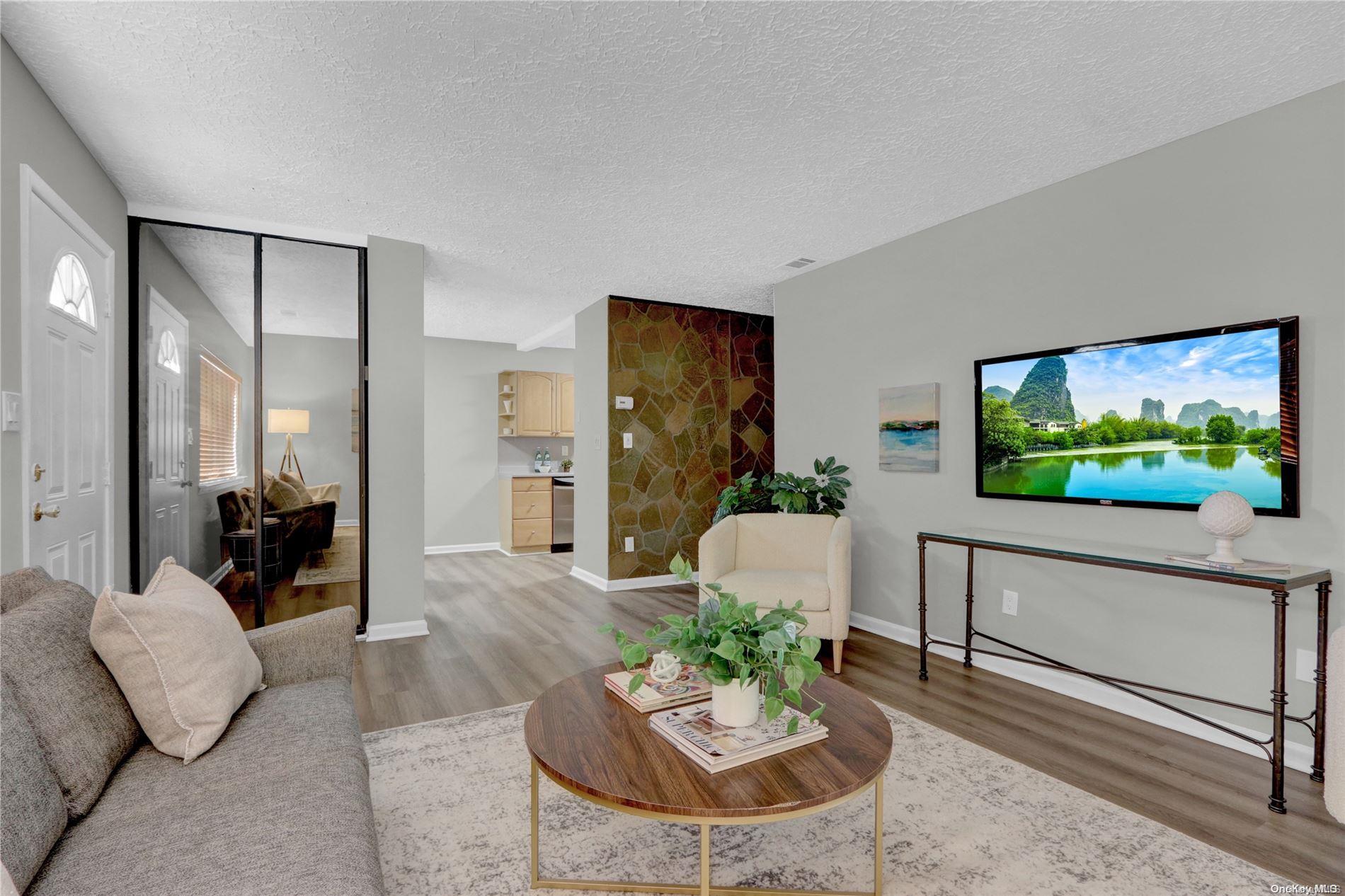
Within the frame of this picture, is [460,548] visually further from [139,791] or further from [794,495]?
[139,791]

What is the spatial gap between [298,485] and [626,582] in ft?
8.75

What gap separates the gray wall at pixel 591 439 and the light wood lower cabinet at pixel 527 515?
51.9 inches

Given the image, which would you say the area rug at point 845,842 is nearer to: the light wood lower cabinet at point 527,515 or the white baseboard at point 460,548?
the light wood lower cabinet at point 527,515

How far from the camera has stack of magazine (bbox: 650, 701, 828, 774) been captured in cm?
156

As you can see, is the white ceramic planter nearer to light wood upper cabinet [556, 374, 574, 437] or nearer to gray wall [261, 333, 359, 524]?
gray wall [261, 333, 359, 524]

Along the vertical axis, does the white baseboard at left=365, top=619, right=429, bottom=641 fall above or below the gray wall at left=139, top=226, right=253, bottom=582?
below

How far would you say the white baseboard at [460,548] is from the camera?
293 inches

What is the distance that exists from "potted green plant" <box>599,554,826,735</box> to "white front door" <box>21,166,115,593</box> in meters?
2.28

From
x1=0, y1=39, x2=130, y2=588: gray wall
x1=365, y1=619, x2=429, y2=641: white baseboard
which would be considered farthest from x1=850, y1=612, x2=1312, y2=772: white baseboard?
x1=0, y1=39, x2=130, y2=588: gray wall

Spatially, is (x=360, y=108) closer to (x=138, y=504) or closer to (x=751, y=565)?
(x=138, y=504)

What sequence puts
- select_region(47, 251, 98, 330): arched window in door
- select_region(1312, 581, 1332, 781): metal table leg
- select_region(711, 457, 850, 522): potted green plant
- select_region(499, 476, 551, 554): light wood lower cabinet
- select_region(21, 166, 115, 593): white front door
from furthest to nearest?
select_region(499, 476, 551, 554): light wood lower cabinet, select_region(711, 457, 850, 522): potted green plant, select_region(47, 251, 98, 330): arched window in door, select_region(21, 166, 115, 593): white front door, select_region(1312, 581, 1332, 781): metal table leg

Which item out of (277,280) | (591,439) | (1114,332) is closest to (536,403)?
(591,439)

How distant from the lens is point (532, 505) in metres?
7.38

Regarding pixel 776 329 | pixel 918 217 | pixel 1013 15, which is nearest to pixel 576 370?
pixel 776 329
